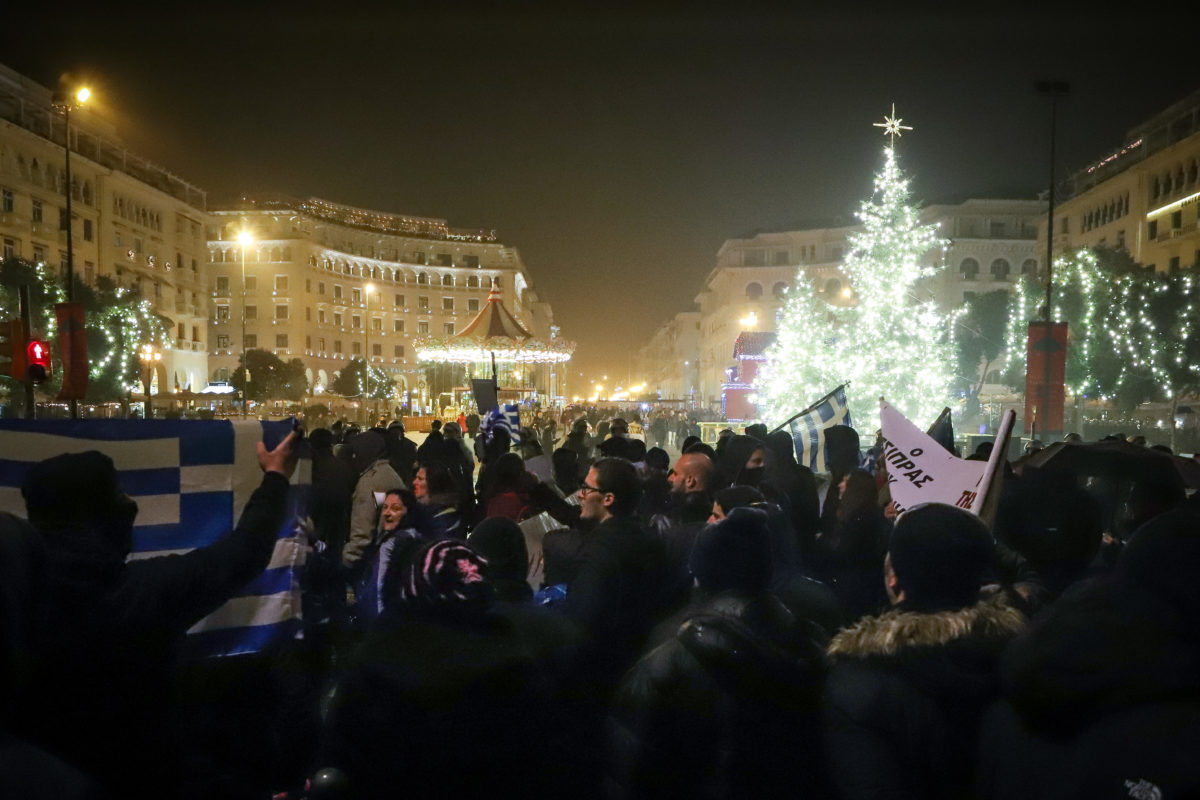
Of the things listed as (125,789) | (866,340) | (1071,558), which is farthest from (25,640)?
(866,340)

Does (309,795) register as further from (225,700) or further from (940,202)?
(940,202)

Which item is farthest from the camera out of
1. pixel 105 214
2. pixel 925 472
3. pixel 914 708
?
pixel 105 214

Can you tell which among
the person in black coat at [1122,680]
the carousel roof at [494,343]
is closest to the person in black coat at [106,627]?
the person in black coat at [1122,680]

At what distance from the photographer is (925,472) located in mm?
5031

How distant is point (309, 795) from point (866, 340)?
26.9 m

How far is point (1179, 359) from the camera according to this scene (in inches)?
1284

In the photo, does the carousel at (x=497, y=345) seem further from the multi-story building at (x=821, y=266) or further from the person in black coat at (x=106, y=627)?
the multi-story building at (x=821, y=266)

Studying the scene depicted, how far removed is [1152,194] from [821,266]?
36623 millimetres

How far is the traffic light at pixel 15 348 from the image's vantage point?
9992 millimetres

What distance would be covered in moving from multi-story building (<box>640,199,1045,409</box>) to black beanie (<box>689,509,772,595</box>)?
153ft

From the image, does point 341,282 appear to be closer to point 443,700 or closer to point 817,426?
point 817,426

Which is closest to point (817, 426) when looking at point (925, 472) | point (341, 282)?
point (925, 472)

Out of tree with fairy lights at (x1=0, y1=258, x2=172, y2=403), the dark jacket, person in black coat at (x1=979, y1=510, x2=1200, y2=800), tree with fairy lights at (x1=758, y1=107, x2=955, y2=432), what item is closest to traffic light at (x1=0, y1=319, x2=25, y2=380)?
the dark jacket

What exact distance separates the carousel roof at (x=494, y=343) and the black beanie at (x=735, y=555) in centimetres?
2093
